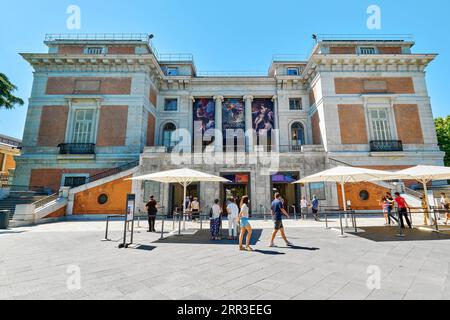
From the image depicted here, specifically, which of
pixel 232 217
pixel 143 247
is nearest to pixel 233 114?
pixel 232 217

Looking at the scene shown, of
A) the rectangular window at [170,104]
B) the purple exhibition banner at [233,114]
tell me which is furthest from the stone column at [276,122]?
the rectangular window at [170,104]

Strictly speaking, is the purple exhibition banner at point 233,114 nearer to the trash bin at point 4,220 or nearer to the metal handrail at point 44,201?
the metal handrail at point 44,201

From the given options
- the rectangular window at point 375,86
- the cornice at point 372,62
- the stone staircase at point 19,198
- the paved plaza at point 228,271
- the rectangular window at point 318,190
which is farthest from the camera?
the rectangular window at point 375,86

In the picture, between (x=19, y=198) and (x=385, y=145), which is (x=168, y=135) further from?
(x=385, y=145)

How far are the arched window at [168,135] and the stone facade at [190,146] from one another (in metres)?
1.14

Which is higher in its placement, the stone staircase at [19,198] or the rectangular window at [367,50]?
the rectangular window at [367,50]

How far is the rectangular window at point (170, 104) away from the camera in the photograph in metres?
24.7

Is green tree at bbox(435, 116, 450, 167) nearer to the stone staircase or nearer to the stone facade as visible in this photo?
the stone facade

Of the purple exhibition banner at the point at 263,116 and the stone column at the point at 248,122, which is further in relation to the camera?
the purple exhibition banner at the point at 263,116

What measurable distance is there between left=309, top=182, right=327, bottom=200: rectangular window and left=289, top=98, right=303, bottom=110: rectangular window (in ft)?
36.5

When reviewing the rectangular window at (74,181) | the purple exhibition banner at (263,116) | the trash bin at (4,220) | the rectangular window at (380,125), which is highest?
the purple exhibition banner at (263,116)

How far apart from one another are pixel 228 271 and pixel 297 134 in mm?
22097

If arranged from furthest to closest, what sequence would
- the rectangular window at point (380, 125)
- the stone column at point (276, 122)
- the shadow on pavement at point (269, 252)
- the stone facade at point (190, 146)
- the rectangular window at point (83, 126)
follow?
the stone column at point (276, 122) < the rectangular window at point (83, 126) < the rectangular window at point (380, 125) < the stone facade at point (190, 146) < the shadow on pavement at point (269, 252)

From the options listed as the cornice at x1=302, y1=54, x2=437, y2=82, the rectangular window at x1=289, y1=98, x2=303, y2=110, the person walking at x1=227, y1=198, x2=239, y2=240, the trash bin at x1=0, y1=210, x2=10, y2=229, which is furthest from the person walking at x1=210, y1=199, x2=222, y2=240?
the rectangular window at x1=289, y1=98, x2=303, y2=110
